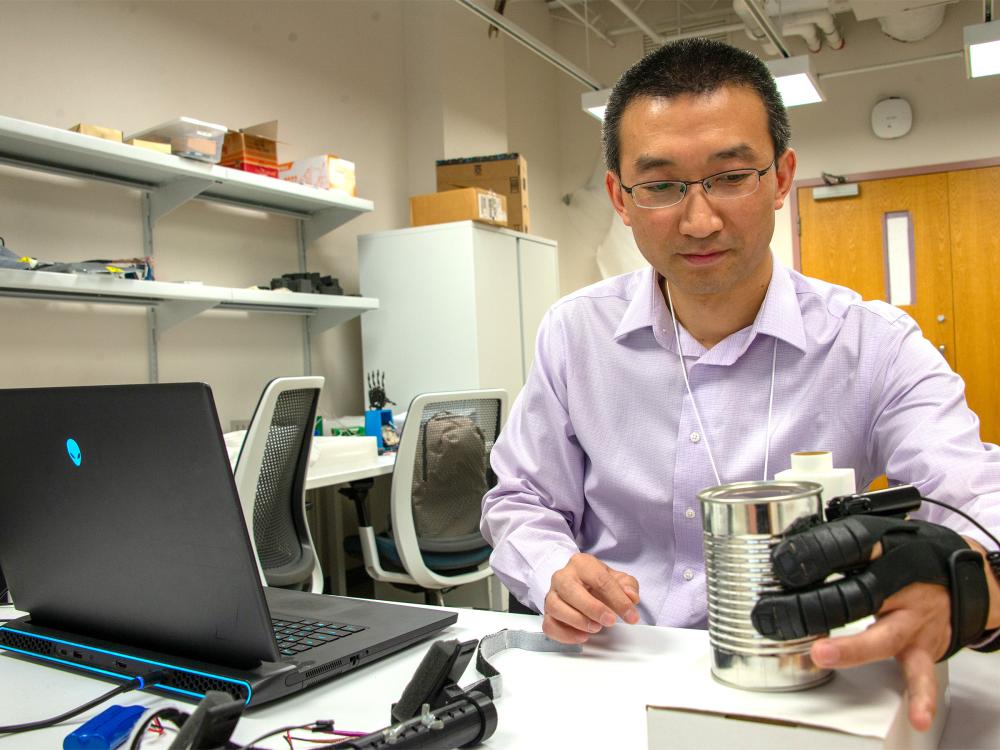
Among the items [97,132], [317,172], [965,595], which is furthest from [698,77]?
[317,172]

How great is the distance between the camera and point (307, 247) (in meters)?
4.07

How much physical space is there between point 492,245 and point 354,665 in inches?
136

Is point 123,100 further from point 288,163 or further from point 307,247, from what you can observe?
point 307,247

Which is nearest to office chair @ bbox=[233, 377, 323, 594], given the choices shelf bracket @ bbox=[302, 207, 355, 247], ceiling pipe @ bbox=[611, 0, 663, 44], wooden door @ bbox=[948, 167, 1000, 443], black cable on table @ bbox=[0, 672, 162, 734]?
black cable on table @ bbox=[0, 672, 162, 734]

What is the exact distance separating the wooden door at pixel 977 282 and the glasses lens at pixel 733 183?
5.03 m

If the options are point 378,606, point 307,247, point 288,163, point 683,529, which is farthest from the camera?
point 307,247

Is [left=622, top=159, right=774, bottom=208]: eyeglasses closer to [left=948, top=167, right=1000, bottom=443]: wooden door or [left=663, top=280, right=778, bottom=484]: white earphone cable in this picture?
[left=663, top=280, right=778, bottom=484]: white earphone cable

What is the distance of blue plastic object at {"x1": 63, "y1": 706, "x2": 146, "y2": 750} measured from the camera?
27.9 inches

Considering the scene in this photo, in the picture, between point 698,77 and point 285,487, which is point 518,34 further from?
point 698,77

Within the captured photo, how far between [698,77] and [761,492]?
0.70 metres

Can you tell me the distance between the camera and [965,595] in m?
0.64

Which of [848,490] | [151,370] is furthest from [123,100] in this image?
[848,490]

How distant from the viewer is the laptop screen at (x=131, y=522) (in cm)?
77

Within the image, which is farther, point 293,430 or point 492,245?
point 492,245
